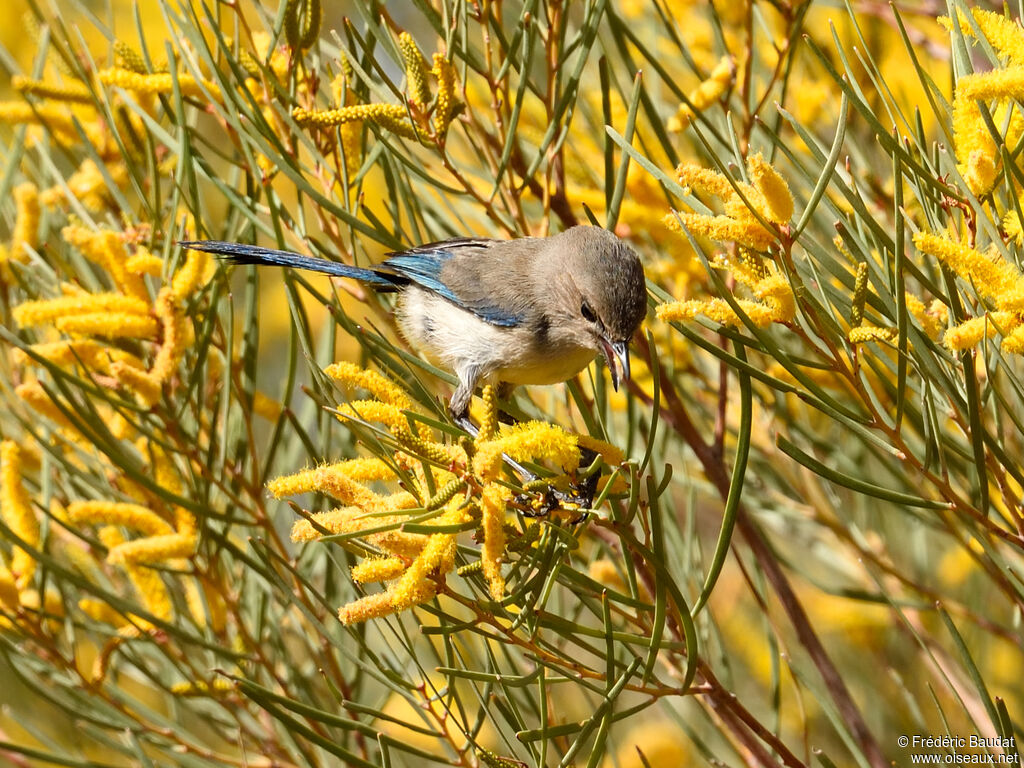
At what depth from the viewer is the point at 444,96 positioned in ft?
5.96

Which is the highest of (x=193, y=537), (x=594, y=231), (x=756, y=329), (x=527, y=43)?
(x=527, y=43)

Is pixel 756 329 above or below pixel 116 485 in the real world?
above

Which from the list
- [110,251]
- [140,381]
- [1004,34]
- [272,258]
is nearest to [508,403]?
[272,258]

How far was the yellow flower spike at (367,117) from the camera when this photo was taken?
1772mm

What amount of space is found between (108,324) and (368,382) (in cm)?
75

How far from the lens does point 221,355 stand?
2.38 m

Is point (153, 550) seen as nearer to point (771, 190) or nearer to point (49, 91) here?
point (49, 91)

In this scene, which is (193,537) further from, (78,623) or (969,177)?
(969,177)

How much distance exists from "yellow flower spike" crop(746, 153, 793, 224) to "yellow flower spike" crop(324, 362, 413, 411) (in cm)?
53

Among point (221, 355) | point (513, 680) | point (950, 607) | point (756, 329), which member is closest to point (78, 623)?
point (221, 355)

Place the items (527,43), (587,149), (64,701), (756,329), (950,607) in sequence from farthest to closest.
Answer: (587,149), (950,607), (64,701), (527,43), (756,329)

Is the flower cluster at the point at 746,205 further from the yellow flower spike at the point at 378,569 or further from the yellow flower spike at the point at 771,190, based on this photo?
the yellow flower spike at the point at 378,569

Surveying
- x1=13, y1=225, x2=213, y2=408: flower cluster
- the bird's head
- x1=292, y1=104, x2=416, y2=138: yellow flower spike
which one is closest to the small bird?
the bird's head

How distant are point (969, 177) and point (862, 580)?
5.85ft
